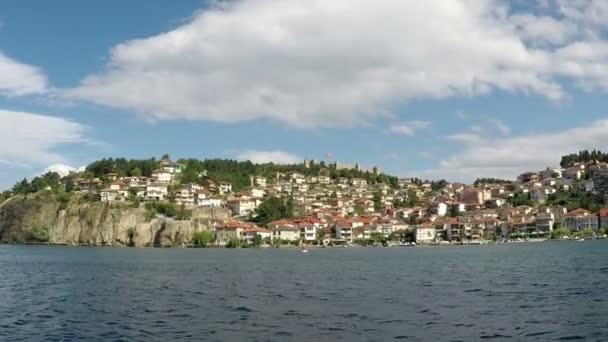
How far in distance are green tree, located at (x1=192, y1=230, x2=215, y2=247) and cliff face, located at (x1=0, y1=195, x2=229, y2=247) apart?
1.51 metres

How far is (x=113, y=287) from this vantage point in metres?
44.3

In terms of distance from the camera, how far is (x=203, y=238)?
151m

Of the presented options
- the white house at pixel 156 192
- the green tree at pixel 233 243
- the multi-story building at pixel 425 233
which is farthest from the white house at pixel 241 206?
the multi-story building at pixel 425 233

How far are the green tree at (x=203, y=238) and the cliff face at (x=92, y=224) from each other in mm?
1510

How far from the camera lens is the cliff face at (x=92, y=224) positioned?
15425 centimetres

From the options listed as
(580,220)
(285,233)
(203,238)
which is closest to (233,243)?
(203,238)

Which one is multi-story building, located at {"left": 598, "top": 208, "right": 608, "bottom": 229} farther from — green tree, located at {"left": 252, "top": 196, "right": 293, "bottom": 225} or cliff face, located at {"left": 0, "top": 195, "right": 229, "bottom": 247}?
cliff face, located at {"left": 0, "top": 195, "right": 229, "bottom": 247}

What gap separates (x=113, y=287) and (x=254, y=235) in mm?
110732

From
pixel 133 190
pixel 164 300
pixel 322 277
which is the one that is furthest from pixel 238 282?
pixel 133 190

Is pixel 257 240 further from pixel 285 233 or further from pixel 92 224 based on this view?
pixel 92 224

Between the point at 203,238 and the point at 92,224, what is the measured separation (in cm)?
3168

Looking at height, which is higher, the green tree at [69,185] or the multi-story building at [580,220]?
the green tree at [69,185]

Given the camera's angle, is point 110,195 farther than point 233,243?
Yes

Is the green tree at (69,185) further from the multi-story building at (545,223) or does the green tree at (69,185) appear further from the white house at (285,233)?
the multi-story building at (545,223)
